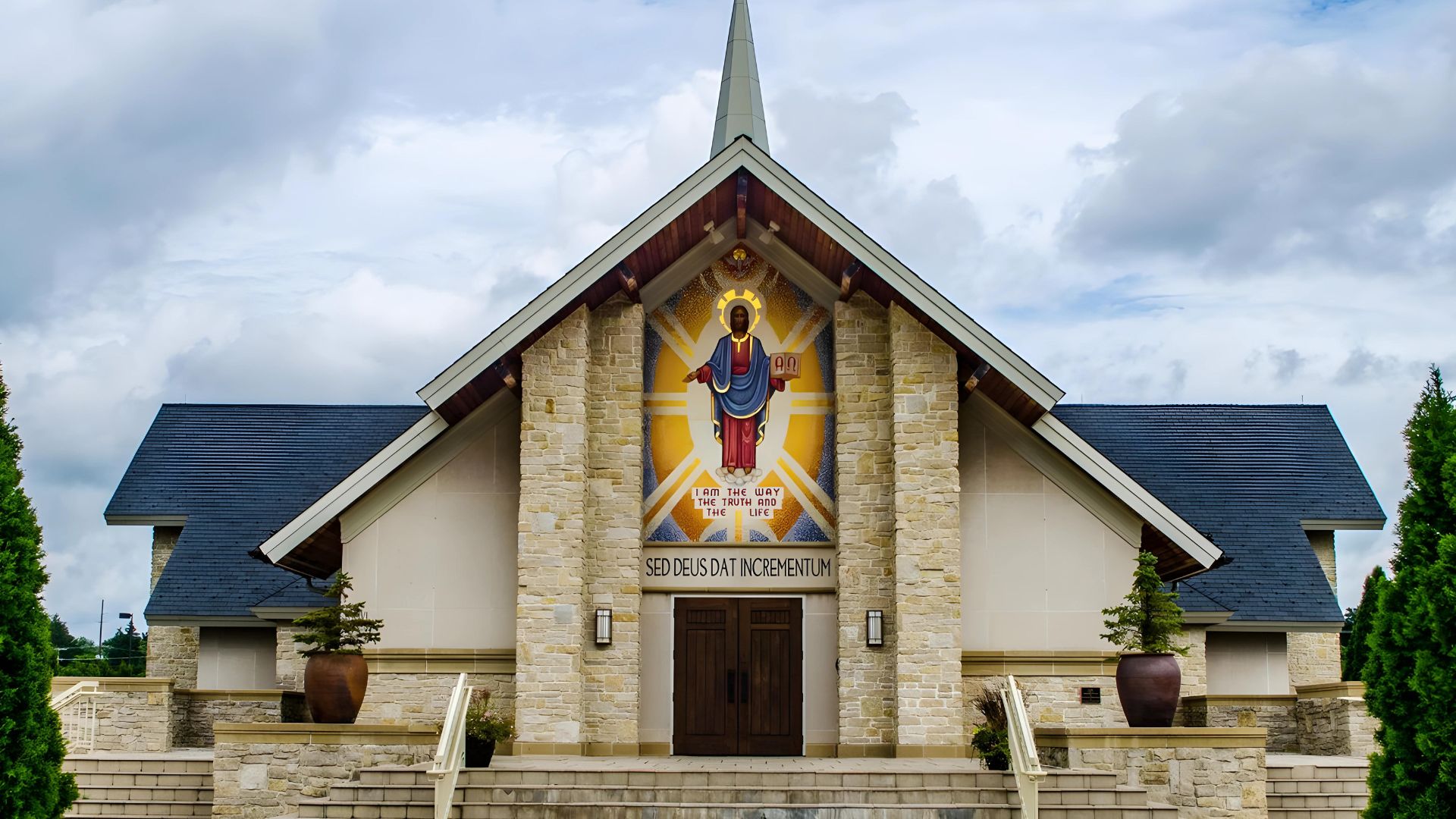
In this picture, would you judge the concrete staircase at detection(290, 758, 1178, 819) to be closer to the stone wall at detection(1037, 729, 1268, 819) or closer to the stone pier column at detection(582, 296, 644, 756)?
the stone wall at detection(1037, 729, 1268, 819)

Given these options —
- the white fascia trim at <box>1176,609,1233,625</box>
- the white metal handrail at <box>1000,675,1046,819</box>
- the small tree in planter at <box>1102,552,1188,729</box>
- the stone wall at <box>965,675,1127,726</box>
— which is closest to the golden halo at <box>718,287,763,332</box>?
the stone wall at <box>965,675,1127,726</box>

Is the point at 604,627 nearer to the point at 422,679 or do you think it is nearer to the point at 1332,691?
the point at 422,679

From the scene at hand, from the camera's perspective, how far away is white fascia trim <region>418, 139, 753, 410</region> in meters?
18.5

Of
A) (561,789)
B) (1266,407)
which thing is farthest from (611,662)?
(1266,407)

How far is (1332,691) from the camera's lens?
22.3m

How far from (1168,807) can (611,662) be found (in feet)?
22.9

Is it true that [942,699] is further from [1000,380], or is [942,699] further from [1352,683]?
[1352,683]

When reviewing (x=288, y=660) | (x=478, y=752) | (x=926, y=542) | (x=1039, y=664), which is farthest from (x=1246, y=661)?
(x=288, y=660)

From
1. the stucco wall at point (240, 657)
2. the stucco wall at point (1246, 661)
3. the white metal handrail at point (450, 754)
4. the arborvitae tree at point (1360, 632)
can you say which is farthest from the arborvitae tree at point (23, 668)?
the arborvitae tree at point (1360, 632)

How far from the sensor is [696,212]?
63.4 ft

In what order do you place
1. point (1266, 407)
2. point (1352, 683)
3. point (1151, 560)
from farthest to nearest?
point (1266, 407) < point (1352, 683) < point (1151, 560)

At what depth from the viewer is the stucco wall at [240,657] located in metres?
25.2

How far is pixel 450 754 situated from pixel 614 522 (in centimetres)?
481

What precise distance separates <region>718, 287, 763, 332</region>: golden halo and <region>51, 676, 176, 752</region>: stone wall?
402 inches
